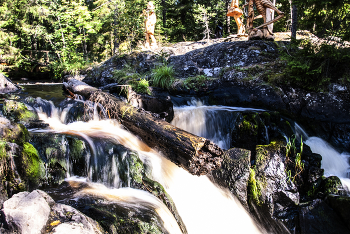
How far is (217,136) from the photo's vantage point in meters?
6.09

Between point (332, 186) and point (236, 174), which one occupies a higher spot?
point (236, 174)

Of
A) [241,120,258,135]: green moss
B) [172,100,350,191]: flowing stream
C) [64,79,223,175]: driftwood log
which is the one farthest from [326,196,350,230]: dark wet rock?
[64,79,223,175]: driftwood log

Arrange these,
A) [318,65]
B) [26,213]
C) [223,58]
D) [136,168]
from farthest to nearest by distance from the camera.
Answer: [223,58] → [318,65] → [136,168] → [26,213]

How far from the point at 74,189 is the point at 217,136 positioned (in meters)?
4.01

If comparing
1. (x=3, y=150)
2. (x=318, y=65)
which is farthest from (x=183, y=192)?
(x=318, y=65)

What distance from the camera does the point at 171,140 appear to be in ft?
12.4

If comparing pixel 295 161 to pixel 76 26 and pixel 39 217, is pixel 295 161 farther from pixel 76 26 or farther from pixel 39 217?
pixel 76 26

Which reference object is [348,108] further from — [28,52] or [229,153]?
[28,52]

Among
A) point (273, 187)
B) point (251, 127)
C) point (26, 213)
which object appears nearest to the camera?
point (26, 213)

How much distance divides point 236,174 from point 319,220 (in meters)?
1.54

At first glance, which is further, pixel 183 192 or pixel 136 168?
pixel 183 192

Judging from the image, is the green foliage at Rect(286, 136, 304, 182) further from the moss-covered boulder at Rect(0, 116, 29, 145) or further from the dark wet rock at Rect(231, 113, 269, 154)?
the moss-covered boulder at Rect(0, 116, 29, 145)

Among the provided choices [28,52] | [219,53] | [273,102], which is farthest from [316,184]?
[28,52]

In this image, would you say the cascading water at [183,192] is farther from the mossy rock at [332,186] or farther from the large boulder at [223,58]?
the large boulder at [223,58]
